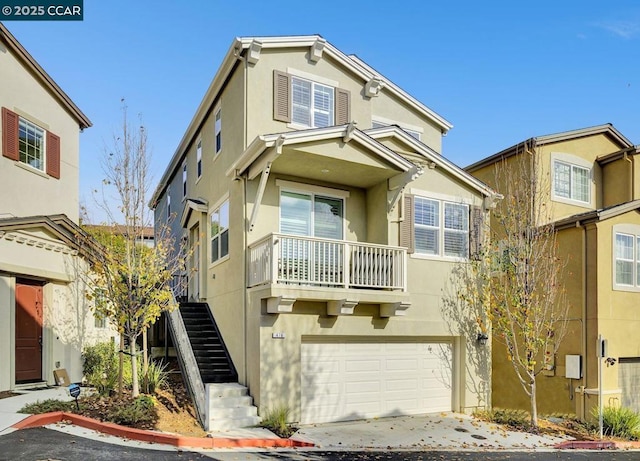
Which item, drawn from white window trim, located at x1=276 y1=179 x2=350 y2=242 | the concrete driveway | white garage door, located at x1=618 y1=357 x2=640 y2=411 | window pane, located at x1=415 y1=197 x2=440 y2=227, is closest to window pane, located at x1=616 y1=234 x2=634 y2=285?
white garage door, located at x1=618 y1=357 x2=640 y2=411

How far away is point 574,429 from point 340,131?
965 centimetres

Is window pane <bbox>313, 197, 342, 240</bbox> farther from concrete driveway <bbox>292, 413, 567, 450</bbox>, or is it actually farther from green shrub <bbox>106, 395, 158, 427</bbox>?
green shrub <bbox>106, 395, 158, 427</bbox>

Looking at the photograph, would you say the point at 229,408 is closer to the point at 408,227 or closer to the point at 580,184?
the point at 408,227

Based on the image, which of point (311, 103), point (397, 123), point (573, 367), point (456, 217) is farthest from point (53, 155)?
point (573, 367)

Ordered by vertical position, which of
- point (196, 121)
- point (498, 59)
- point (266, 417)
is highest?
point (498, 59)

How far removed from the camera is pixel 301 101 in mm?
14031

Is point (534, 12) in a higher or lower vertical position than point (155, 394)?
higher

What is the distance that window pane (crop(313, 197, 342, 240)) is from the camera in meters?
13.8

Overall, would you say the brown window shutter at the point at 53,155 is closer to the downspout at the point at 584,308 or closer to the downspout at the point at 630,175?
the downspout at the point at 584,308

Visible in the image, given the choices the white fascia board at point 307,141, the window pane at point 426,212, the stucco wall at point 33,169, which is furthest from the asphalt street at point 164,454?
the stucco wall at point 33,169

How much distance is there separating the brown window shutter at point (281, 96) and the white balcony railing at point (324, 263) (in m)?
3.57

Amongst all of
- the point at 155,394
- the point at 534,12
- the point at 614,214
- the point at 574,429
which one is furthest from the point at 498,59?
the point at 155,394

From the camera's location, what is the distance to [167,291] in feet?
38.8

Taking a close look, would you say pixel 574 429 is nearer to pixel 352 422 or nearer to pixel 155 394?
pixel 352 422
